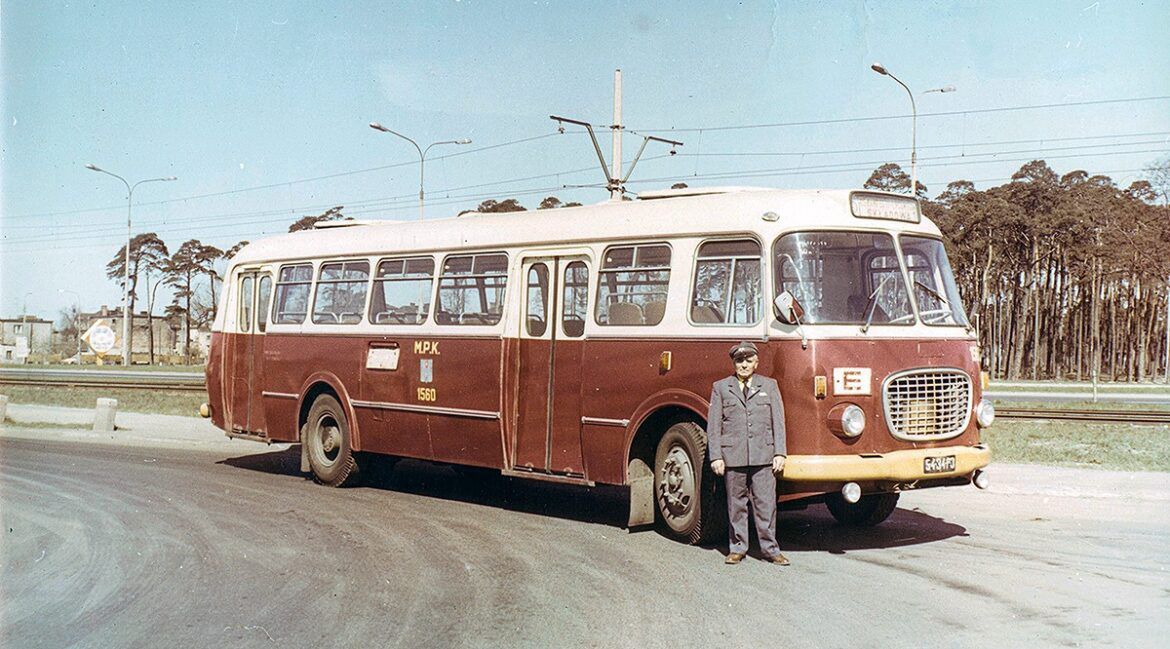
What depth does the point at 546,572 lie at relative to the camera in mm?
8586

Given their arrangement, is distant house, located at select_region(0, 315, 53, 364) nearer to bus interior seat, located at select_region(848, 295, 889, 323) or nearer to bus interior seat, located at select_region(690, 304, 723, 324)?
bus interior seat, located at select_region(690, 304, 723, 324)

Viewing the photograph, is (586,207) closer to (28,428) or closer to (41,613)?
(41,613)

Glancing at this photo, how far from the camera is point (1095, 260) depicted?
58.7 metres

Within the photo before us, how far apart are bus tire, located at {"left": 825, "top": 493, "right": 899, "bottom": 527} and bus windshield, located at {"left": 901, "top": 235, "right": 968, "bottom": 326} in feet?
5.86

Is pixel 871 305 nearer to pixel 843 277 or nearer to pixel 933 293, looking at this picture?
pixel 843 277

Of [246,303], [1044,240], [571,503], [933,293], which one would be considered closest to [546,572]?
[571,503]

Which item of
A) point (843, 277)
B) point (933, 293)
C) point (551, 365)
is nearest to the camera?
point (843, 277)

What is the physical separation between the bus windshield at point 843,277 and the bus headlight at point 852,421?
73cm

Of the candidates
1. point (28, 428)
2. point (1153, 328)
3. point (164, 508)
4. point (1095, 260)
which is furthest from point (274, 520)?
point (1153, 328)

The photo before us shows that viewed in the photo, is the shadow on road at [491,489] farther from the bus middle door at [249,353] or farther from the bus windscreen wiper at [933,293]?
the bus windscreen wiper at [933,293]

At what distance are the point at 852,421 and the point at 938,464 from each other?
2.86 ft

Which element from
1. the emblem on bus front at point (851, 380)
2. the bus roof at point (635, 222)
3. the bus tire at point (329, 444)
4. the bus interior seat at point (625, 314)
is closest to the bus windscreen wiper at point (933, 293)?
the bus roof at point (635, 222)

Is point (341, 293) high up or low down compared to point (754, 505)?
up

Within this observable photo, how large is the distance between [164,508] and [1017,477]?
31.4 feet
